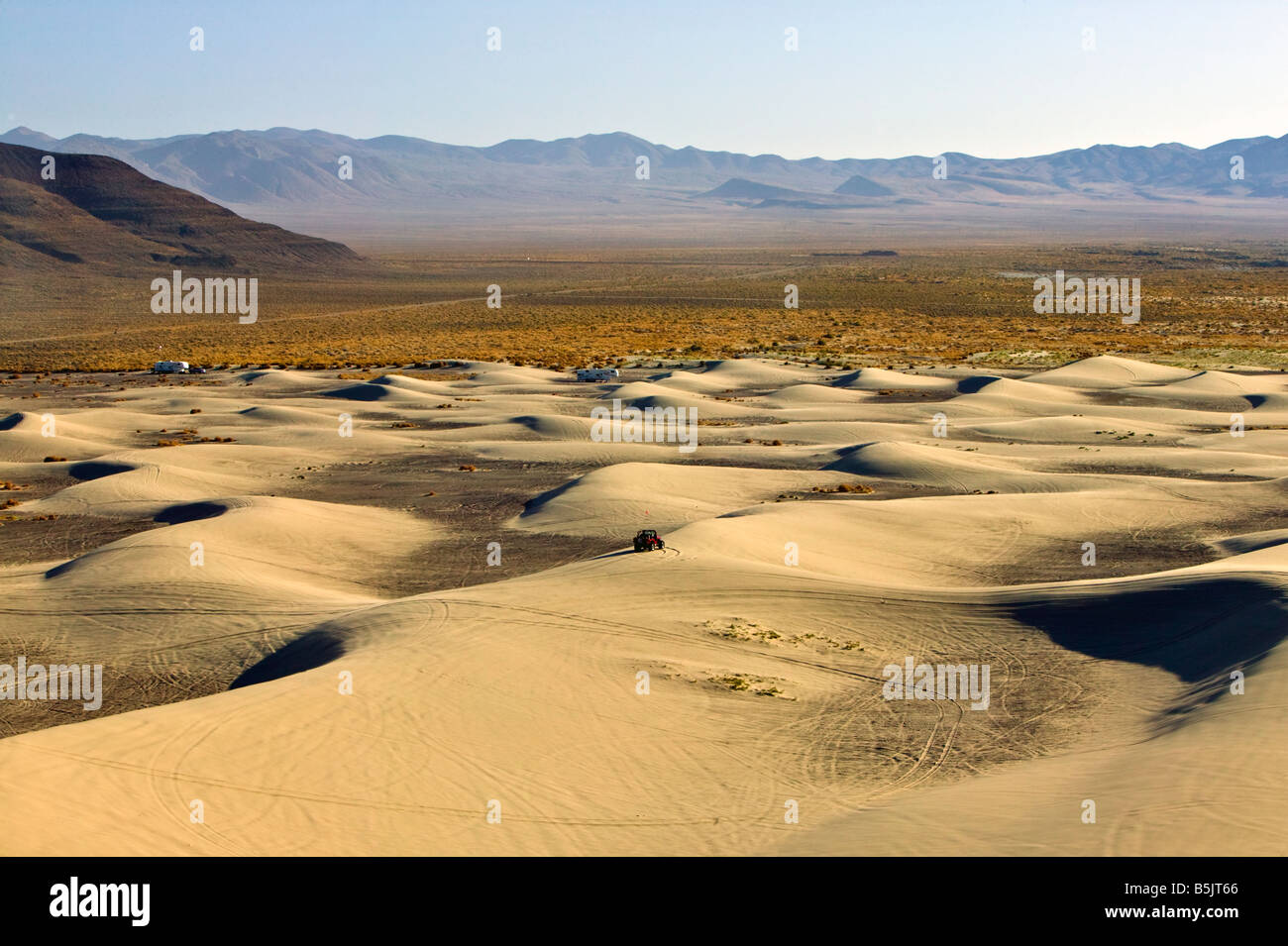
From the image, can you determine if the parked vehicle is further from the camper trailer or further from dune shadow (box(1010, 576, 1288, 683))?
the camper trailer

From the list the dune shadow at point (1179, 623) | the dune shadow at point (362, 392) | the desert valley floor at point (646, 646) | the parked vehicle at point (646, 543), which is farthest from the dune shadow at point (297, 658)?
the dune shadow at point (362, 392)

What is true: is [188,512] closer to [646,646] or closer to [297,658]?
[297,658]

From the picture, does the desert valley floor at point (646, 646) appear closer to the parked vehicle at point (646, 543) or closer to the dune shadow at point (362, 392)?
the parked vehicle at point (646, 543)

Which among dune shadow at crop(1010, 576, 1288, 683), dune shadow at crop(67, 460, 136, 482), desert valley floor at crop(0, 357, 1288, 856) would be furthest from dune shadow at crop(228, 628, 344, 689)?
dune shadow at crop(67, 460, 136, 482)

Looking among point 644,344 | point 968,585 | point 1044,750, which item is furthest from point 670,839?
point 644,344

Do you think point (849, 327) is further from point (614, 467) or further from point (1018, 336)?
point (614, 467)
